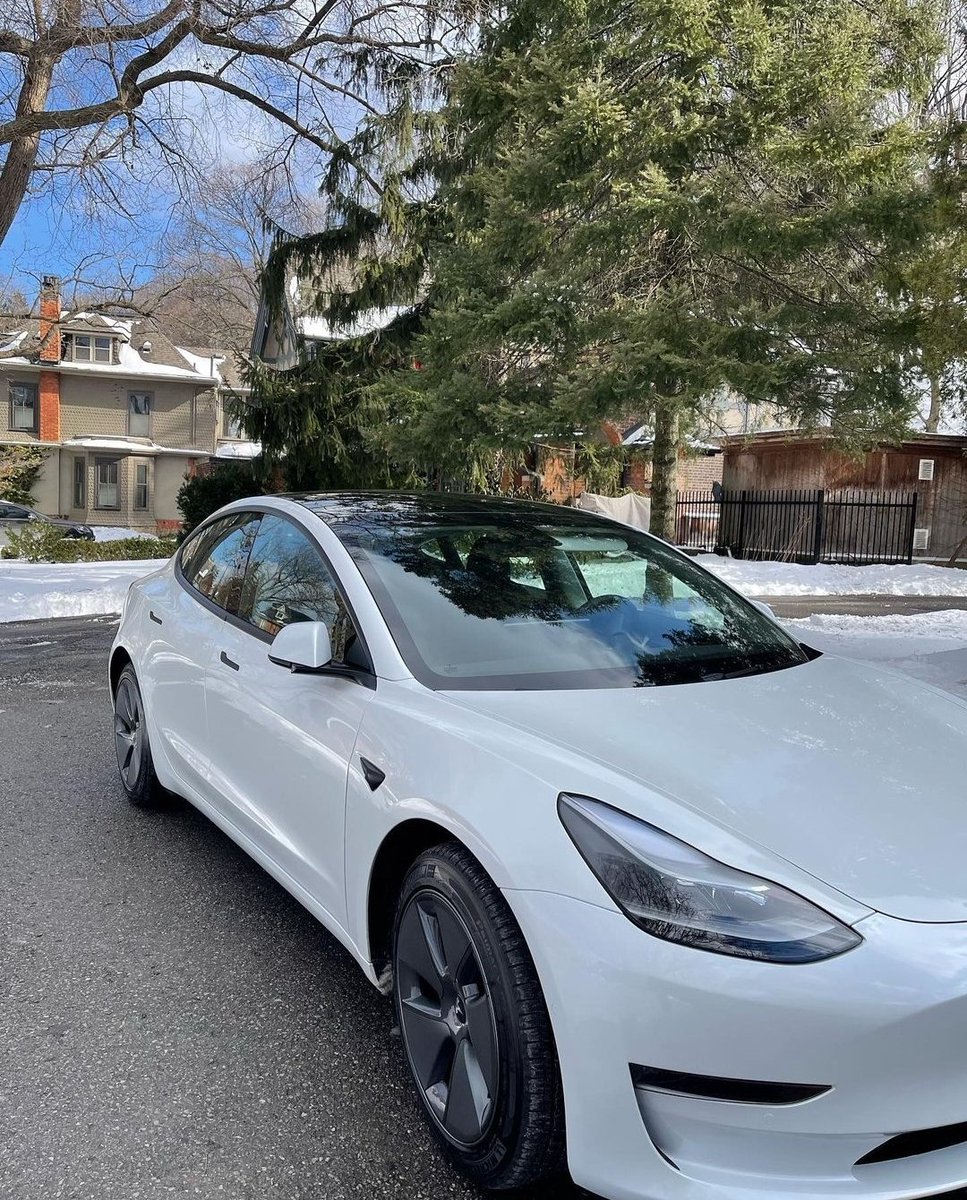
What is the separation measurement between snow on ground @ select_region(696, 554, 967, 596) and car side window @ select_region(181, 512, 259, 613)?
1218 cm

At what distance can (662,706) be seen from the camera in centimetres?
248

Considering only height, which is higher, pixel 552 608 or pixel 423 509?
pixel 423 509

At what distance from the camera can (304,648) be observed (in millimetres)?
2703

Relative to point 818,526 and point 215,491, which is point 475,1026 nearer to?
point 818,526

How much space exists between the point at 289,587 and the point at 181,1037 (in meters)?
1.47

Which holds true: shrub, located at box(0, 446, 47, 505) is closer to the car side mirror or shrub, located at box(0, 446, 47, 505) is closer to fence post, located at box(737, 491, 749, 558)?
fence post, located at box(737, 491, 749, 558)

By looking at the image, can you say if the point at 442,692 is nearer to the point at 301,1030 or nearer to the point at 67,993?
the point at 301,1030

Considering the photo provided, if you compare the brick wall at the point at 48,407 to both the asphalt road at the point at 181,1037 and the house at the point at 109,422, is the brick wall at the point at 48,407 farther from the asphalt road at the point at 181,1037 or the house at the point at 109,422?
the asphalt road at the point at 181,1037

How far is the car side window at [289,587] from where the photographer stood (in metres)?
2.99

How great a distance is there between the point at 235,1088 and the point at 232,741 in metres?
1.18

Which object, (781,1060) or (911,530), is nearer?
(781,1060)

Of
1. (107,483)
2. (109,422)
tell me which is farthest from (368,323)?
(109,422)

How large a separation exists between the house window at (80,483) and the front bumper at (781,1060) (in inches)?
1552

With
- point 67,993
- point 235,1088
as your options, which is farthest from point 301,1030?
point 67,993
